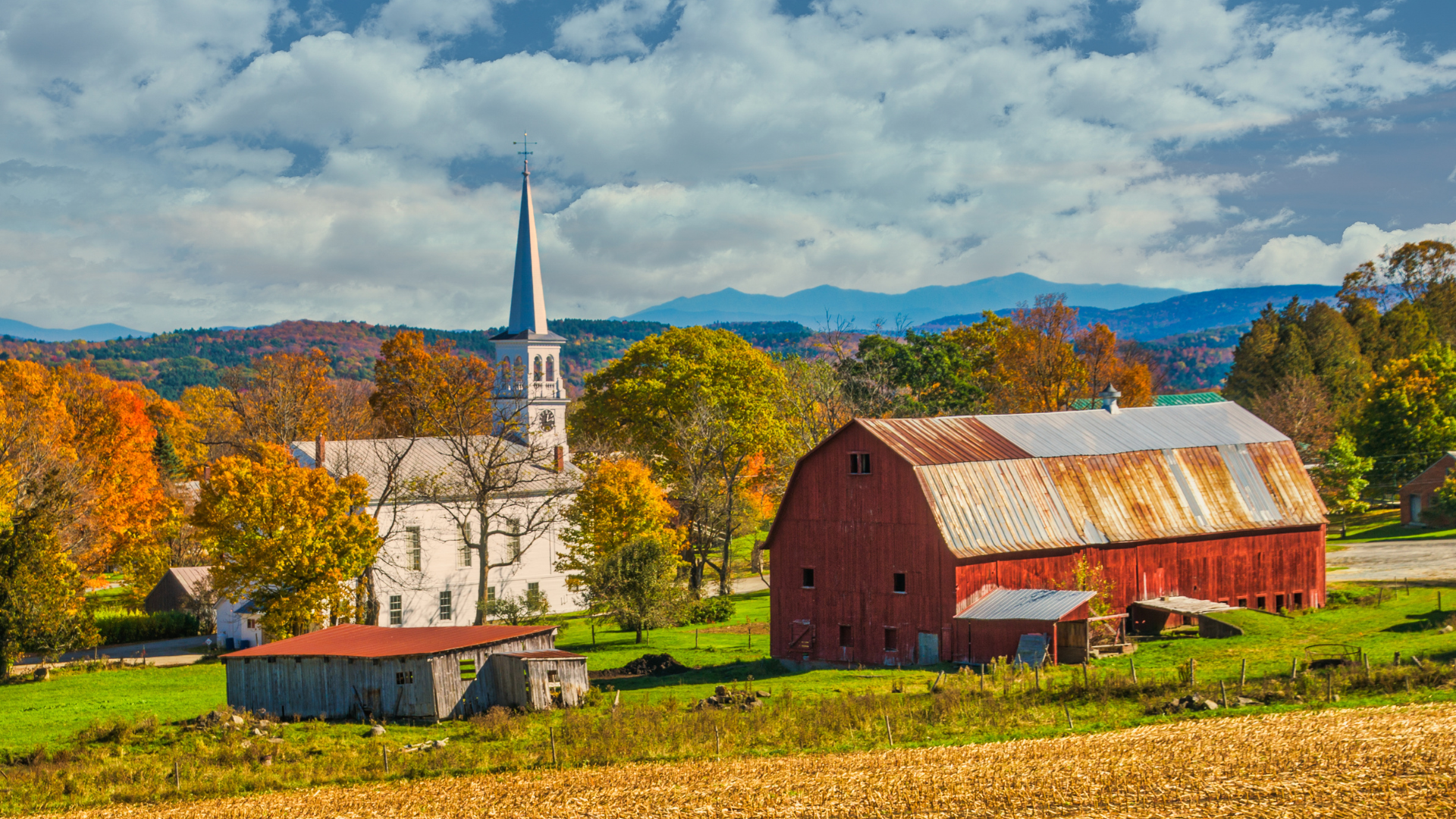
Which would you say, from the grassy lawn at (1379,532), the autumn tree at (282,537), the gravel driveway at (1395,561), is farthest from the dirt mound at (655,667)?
the grassy lawn at (1379,532)

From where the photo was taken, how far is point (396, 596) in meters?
58.9

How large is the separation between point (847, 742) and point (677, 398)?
45.3 m

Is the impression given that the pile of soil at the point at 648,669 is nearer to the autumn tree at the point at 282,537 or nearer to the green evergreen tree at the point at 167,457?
the autumn tree at the point at 282,537

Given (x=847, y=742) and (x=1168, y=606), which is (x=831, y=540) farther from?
(x=847, y=742)

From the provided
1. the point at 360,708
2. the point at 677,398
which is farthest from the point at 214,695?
the point at 677,398

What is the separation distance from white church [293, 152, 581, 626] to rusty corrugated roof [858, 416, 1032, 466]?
1987 centimetres

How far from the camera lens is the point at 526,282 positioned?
75.1 m

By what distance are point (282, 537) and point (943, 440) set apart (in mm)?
25089

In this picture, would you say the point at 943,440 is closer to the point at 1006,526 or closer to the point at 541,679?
the point at 1006,526

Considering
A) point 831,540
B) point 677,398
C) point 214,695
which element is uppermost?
point 677,398

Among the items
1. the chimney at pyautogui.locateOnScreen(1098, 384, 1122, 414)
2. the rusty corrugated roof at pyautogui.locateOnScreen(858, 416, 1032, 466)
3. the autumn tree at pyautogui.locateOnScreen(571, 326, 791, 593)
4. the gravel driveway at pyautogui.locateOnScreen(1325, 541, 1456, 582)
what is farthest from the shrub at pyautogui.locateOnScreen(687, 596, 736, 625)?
the gravel driveway at pyautogui.locateOnScreen(1325, 541, 1456, 582)

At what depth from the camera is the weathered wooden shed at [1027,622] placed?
36.2 metres

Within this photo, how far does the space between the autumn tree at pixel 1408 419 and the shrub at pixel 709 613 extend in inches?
1820

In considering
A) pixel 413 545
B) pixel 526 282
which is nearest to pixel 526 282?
pixel 526 282
